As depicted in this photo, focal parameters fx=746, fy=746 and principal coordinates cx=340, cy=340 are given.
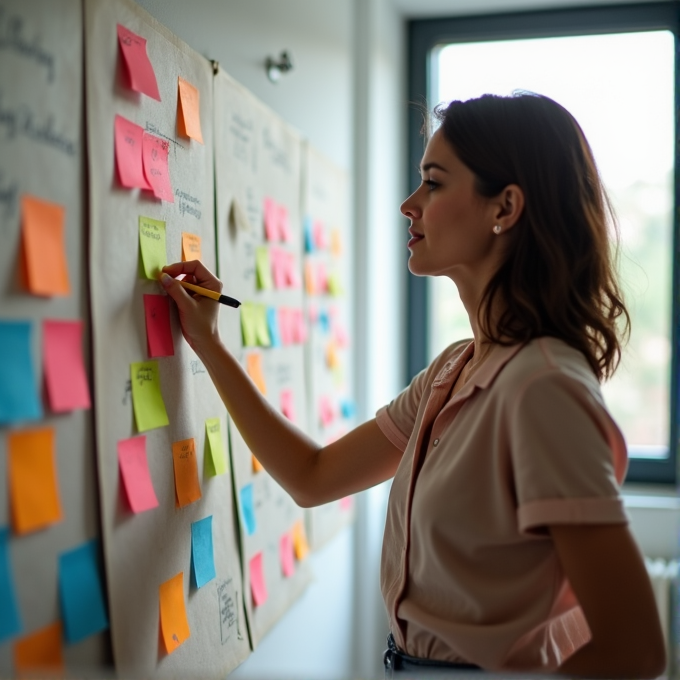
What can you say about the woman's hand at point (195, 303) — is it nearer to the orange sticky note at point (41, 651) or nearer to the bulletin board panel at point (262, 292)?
the bulletin board panel at point (262, 292)

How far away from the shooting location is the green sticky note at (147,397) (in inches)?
39.4

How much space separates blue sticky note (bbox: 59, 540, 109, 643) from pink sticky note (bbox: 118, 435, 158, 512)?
80 millimetres

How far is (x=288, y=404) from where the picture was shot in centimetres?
167

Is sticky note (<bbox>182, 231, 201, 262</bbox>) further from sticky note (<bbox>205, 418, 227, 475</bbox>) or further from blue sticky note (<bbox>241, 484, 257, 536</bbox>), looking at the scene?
blue sticky note (<bbox>241, 484, 257, 536</bbox>)

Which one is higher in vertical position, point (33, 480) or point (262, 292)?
point (262, 292)

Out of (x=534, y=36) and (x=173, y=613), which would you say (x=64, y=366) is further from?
(x=534, y=36)

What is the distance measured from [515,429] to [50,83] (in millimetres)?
660

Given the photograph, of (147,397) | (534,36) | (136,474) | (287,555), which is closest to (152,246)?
(147,397)

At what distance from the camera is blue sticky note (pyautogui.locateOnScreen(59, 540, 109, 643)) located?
2.80ft

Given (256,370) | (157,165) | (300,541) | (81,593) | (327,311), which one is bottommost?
(300,541)

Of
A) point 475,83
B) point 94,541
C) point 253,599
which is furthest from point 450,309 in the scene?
point 94,541

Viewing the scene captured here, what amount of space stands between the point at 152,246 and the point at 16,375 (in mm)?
339

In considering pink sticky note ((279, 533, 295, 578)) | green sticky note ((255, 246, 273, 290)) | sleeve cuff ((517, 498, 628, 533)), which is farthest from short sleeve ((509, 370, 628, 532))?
pink sticky note ((279, 533, 295, 578))

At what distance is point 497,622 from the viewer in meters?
0.94
